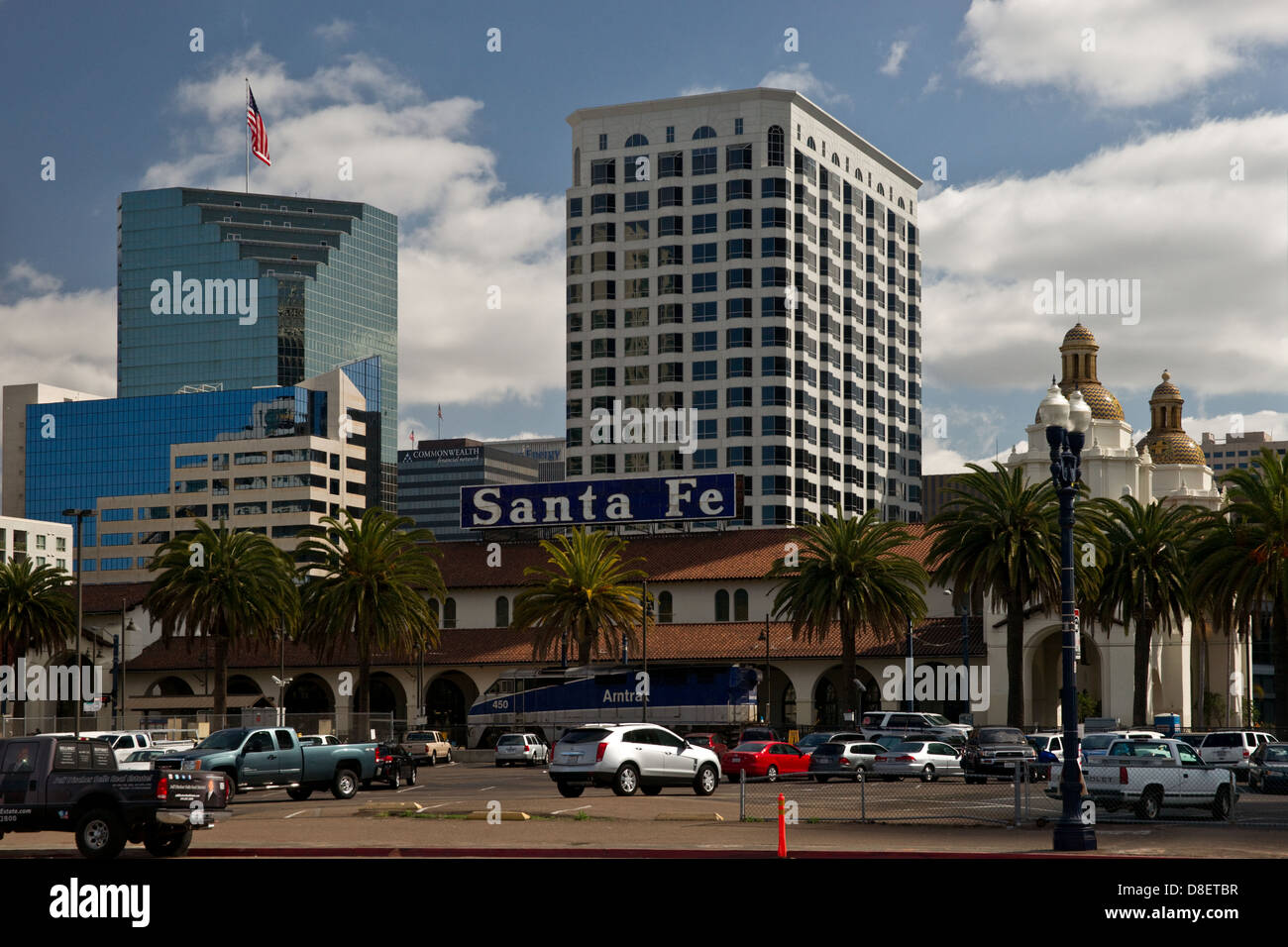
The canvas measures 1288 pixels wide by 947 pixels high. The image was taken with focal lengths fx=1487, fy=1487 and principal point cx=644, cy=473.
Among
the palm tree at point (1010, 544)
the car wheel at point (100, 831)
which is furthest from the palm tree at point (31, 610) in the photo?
the car wheel at point (100, 831)

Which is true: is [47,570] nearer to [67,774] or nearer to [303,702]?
[303,702]

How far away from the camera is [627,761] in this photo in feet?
131

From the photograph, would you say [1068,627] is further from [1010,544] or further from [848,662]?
[848,662]

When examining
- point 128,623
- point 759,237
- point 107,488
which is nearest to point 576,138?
point 759,237

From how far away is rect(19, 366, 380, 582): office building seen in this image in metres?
175

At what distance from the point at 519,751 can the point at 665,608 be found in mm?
22317

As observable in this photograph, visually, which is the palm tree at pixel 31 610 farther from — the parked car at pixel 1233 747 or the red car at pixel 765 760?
the parked car at pixel 1233 747

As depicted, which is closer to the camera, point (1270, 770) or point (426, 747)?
point (1270, 770)

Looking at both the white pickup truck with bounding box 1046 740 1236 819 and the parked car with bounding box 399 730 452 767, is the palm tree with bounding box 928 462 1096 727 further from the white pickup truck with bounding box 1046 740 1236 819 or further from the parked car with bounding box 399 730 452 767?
the white pickup truck with bounding box 1046 740 1236 819

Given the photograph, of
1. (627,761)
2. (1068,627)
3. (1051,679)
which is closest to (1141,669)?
(1051,679)

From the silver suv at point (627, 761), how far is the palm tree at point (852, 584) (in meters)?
29.7

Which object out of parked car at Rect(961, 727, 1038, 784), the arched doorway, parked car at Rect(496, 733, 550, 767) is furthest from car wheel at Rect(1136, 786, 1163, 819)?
the arched doorway

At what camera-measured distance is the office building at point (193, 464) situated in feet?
575
